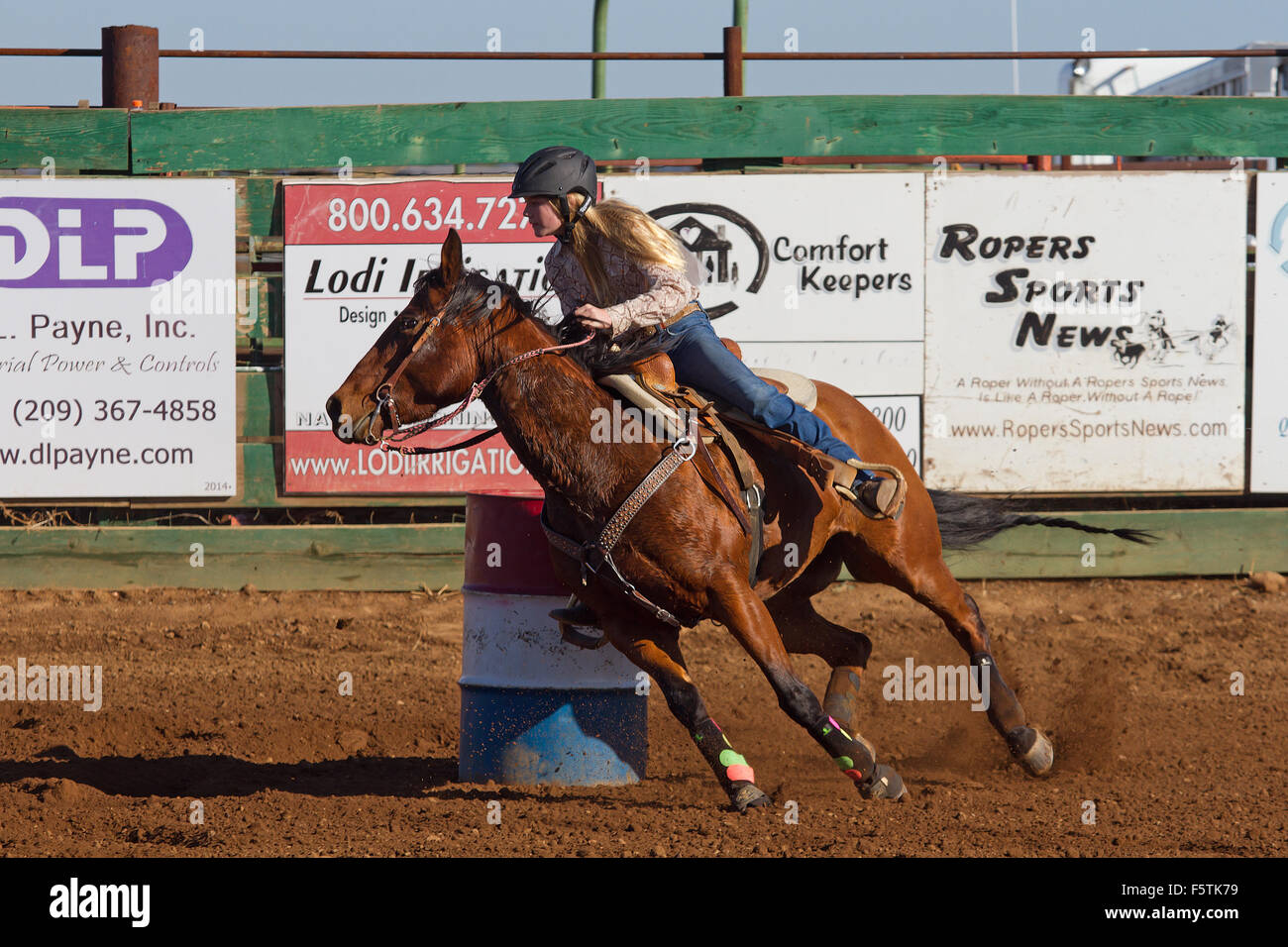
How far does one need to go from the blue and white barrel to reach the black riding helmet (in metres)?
1.30

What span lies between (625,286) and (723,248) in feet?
14.8

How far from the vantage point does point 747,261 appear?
967 centimetres

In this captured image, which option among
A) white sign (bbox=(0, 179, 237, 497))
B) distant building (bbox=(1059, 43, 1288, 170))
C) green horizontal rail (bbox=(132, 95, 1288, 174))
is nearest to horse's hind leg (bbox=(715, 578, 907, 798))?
green horizontal rail (bbox=(132, 95, 1288, 174))

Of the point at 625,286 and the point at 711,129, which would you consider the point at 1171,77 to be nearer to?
the point at 711,129

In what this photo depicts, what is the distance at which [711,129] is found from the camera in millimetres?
9859

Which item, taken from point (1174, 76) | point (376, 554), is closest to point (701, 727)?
point (376, 554)

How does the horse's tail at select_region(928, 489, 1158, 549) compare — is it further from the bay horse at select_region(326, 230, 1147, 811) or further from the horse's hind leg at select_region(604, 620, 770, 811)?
the horse's hind leg at select_region(604, 620, 770, 811)

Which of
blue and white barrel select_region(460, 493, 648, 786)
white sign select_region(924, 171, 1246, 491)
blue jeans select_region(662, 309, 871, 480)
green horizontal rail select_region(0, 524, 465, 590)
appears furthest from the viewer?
white sign select_region(924, 171, 1246, 491)

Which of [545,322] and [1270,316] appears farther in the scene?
[1270,316]

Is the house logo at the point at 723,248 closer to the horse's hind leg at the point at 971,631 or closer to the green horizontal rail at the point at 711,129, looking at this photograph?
the green horizontal rail at the point at 711,129

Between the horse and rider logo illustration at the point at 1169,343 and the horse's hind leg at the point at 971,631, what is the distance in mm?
4168

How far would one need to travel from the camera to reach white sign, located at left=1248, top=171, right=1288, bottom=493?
985cm

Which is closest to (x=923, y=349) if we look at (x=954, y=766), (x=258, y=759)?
(x=954, y=766)

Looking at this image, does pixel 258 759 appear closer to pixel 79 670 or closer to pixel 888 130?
pixel 79 670
